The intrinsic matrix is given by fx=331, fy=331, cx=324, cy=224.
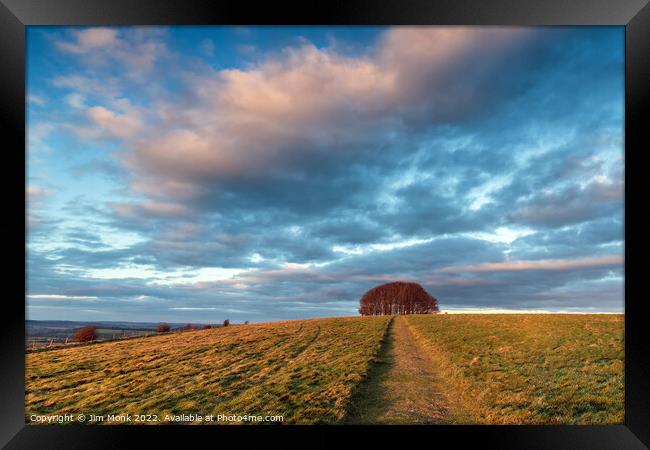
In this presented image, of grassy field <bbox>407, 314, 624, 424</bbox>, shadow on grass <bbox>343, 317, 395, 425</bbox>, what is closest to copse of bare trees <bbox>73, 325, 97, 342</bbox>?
shadow on grass <bbox>343, 317, 395, 425</bbox>

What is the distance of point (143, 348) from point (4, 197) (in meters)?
8.33

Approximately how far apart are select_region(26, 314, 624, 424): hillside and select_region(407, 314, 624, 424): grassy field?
0.08ft

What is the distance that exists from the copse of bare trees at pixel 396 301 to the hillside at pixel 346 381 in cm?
2472

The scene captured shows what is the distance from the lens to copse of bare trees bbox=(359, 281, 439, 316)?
3659 centimetres

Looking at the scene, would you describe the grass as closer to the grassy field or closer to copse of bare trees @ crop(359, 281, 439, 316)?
the grassy field

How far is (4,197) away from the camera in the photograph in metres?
4.76

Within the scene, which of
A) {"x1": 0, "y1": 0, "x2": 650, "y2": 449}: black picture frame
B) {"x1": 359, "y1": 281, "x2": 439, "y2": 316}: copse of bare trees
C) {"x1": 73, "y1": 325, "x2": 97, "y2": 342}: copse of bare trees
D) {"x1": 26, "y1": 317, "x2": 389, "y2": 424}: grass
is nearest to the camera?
{"x1": 0, "y1": 0, "x2": 650, "y2": 449}: black picture frame

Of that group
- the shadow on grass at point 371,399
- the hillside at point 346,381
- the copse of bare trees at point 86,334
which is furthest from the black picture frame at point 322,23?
the copse of bare trees at point 86,334

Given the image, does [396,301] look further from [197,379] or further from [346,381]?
[197,379]

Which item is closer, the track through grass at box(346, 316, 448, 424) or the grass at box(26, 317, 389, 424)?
the track through grass at box(346, 316, 448, 424)

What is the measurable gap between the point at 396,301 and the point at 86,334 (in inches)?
1228

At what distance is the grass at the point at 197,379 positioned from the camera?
6.18 meters

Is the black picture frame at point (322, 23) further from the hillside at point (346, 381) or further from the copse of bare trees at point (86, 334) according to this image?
the copse of bare trees at point (86, 334)

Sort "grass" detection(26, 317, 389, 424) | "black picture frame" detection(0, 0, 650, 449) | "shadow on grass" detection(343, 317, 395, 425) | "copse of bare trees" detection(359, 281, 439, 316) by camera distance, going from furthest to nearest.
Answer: "copse of bare trees" detection(359, 281, 439, 316), "grass" detection(26, 317, 389, 424), "shadow on grass" detection(343, 317, 395, 425), "black picture frame" detection(0, 0, 650, 449)
